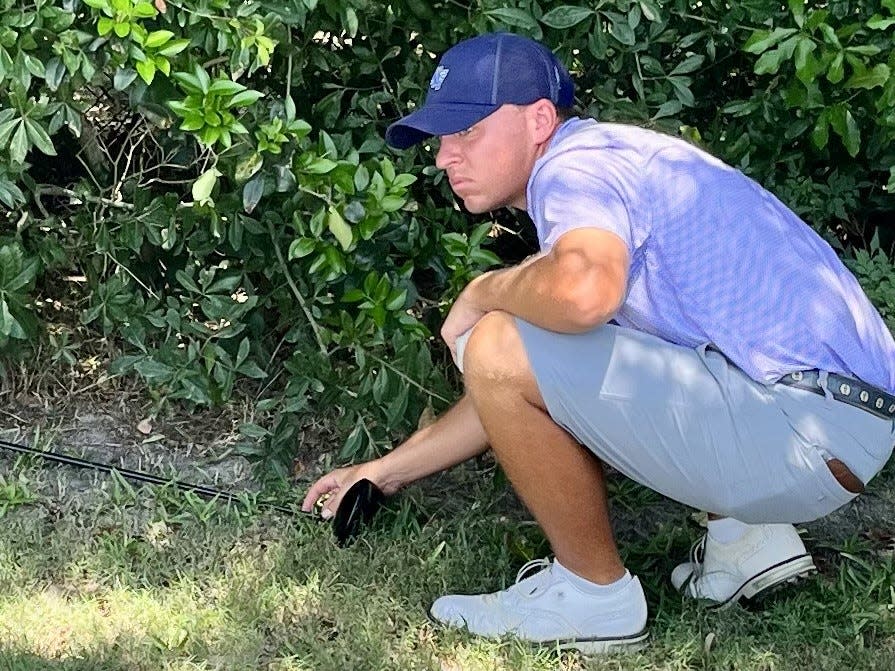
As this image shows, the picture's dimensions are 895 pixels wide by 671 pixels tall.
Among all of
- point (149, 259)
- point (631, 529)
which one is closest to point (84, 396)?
point (149, 259)

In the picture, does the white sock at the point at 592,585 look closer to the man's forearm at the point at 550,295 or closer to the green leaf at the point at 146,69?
the man's forearm at the point at 550,295

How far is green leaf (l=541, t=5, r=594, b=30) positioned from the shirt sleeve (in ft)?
2.58

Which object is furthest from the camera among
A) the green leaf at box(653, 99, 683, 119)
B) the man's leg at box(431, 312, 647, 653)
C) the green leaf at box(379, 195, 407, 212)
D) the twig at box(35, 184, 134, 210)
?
the twig at box(35, 184, 134, 210)

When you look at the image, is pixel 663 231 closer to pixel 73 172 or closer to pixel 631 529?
pixel 631 529

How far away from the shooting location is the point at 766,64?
321 cm

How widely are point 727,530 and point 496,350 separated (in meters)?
0.77

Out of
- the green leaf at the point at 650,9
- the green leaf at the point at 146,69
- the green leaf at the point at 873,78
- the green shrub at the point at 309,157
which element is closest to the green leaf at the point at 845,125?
the green shrub at the point at 309,157

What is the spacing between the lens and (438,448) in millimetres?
3104

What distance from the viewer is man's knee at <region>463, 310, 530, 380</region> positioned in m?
2.62

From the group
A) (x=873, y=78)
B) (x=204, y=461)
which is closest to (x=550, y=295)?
(x=873, y=78)

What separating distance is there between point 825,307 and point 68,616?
72.0 inches

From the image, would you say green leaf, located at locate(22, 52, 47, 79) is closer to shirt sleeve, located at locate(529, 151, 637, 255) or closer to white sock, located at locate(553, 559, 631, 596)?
shirt sleeve, located at locate(529, 151, 637, 255)

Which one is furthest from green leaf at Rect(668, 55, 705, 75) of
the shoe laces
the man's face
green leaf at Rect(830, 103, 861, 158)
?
the shoe laces

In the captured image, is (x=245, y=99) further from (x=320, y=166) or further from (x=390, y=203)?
(x=390, y=203)
